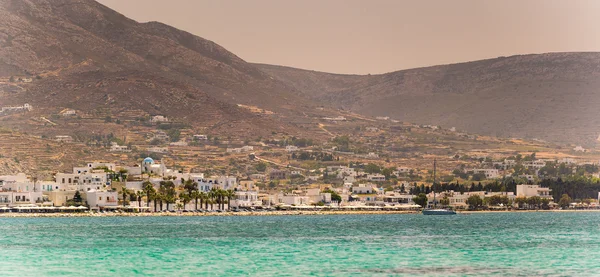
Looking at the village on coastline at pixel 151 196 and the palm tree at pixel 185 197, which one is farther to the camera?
the palm tree at pixel 185 197

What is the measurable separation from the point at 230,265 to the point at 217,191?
118 metres

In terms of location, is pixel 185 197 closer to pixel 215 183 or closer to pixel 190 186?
pixel 190 186

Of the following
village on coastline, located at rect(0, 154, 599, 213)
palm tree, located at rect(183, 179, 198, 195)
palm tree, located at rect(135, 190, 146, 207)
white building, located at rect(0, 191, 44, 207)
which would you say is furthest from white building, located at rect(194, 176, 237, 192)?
white building, located at rect(0, 191, 44, 207)

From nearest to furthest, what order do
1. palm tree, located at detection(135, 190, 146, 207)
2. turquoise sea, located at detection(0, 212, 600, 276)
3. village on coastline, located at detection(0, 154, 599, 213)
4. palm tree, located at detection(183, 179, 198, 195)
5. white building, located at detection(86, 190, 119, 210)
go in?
turquoise sea, located at detection(0, 212, 600, 276)
white building, located at detection(86, 190, 119, 210)
village on coastline, located at detection(0, 154, 599, 213)
palm tree, located at detection(135, 190, 146, 207)
palm tree, located at detection(183, 179, 198, 195)

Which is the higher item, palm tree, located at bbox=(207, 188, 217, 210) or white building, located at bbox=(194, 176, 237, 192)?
white building, located at bbox=(194, 176, 237, 192)

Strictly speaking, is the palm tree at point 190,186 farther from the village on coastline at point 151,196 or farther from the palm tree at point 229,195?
the palm tree at point 229,195

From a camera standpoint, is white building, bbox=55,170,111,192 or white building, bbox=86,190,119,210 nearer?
white building, bbox=86,190,119,210

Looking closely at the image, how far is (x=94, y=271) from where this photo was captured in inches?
2179

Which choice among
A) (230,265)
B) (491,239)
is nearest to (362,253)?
(230,265)

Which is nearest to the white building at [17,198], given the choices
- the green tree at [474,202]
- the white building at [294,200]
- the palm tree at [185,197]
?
Answer: the palm tree at [185,197]

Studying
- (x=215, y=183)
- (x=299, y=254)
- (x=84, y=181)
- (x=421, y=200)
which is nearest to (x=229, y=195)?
(x=215, y=183)

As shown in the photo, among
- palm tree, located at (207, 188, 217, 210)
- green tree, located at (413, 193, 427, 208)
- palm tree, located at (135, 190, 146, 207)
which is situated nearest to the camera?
palm tree, located at (135, 190, 146, 207)

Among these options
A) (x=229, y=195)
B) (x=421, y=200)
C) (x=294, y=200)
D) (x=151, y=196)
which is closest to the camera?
(x=151, y=196)

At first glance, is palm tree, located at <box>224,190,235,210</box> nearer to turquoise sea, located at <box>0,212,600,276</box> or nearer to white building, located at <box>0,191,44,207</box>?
white building, located at <box>0,191,44,207</box>
